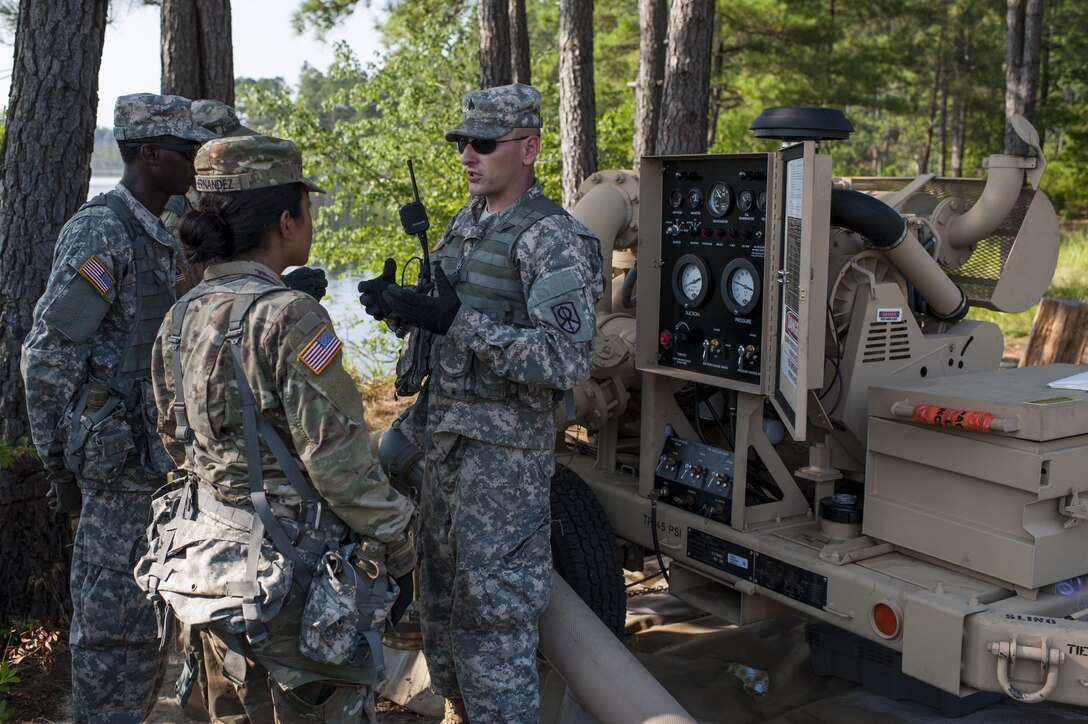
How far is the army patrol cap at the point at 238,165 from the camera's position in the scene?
2670 mm

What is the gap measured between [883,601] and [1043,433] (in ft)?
2.42

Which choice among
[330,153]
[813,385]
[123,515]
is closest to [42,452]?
[123,515]

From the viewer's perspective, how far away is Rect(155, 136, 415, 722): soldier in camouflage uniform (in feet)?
8.39

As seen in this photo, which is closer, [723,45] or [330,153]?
[330,153]

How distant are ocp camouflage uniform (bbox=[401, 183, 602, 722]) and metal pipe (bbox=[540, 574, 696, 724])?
25 centimetres

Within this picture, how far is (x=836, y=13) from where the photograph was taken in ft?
82.8

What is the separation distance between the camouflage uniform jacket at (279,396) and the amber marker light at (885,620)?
5.80 feet

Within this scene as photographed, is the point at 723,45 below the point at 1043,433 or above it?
above

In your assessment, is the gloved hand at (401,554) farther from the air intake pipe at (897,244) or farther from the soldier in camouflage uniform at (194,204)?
the air intake pipe at (897,244)

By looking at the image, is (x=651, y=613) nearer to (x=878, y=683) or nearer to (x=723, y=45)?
(x=878, y=683)

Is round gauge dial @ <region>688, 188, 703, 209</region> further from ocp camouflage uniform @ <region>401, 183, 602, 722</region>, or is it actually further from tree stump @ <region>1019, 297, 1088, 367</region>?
tree stump @ <region>1019, 297, 1088, 367</region>

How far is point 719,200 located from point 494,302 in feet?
3.43

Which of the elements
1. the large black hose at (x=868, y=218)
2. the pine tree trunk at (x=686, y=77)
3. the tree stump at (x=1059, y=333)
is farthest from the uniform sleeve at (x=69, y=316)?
the tree stump at (x=1059, y=333)

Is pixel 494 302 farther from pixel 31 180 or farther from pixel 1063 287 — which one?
pixel 1063 287
